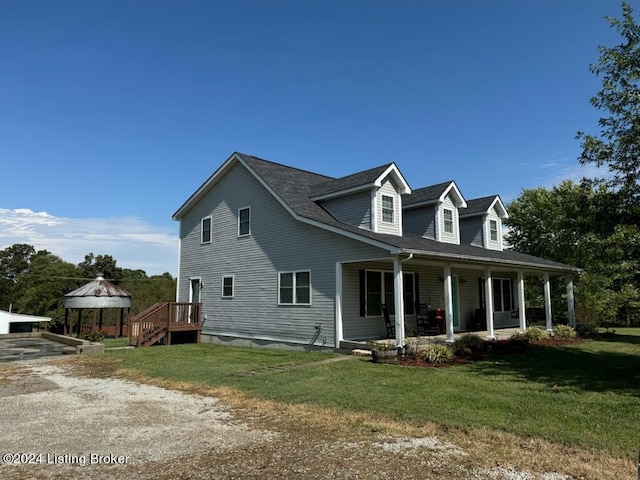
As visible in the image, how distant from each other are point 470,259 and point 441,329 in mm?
3665

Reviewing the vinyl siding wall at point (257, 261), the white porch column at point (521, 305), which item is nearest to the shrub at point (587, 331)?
the white porch column at point (521, 305)

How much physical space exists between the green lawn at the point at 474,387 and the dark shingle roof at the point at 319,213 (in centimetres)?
326

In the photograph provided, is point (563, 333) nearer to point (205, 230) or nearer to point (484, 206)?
point (484, 206)

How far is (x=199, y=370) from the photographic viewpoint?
10.6 meters

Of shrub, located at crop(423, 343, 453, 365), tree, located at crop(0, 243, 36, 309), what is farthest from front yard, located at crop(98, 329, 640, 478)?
tree, located at crop(0, 243, 36, 309)

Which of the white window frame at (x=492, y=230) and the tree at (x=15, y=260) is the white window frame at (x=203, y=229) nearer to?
the white window frame at (x=492, y=230)

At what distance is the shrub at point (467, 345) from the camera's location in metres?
11.8

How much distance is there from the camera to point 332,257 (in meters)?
13.4

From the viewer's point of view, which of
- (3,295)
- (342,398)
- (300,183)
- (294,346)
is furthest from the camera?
(3,295)

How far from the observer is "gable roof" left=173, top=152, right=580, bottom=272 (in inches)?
484

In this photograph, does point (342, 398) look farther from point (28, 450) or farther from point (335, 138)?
point (335, 138)

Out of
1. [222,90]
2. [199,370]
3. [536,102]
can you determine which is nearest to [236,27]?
[222,90]

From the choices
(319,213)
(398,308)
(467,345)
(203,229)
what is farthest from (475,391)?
(203,229)

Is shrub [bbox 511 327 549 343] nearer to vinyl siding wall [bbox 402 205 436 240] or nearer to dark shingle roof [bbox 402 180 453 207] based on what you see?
vinyl siding wall [bbox 402 205 436 240]
